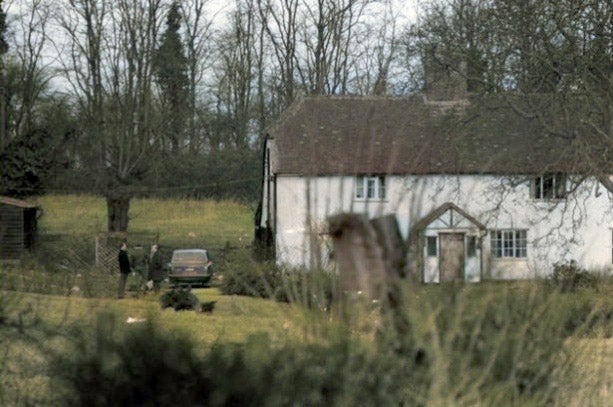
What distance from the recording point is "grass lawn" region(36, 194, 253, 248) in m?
43.1

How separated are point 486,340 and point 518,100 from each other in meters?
21.5

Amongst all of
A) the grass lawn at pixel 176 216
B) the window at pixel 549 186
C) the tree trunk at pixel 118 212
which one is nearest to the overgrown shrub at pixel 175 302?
the window at pixel 549 186

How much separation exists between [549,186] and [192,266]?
41.3 ft

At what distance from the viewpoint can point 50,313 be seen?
584cm

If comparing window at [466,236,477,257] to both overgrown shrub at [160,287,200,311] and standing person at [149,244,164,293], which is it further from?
standing person at [149,244,164,293]

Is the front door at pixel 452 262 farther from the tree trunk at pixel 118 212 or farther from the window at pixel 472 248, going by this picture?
the tree trunk at pixel 118 212

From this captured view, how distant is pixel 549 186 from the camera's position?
31.9 meters

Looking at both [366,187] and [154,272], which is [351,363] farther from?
[154,272]

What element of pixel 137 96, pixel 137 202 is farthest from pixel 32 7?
pixel 137 202

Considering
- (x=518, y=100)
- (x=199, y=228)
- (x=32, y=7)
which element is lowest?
(x=199, y=228)

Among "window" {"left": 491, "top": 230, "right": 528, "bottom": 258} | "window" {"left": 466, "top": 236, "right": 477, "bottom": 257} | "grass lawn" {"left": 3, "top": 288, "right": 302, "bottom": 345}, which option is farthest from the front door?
"grass lawn" {"left": 3, "top": 288, "right": 302, "bottom": 345}

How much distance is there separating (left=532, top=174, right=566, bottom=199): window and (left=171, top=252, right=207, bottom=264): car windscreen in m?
12.0

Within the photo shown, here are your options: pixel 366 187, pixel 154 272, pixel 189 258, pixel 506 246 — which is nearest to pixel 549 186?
pixel 189 258

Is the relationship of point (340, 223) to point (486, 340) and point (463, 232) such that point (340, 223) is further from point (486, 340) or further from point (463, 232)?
point (463, 232)
